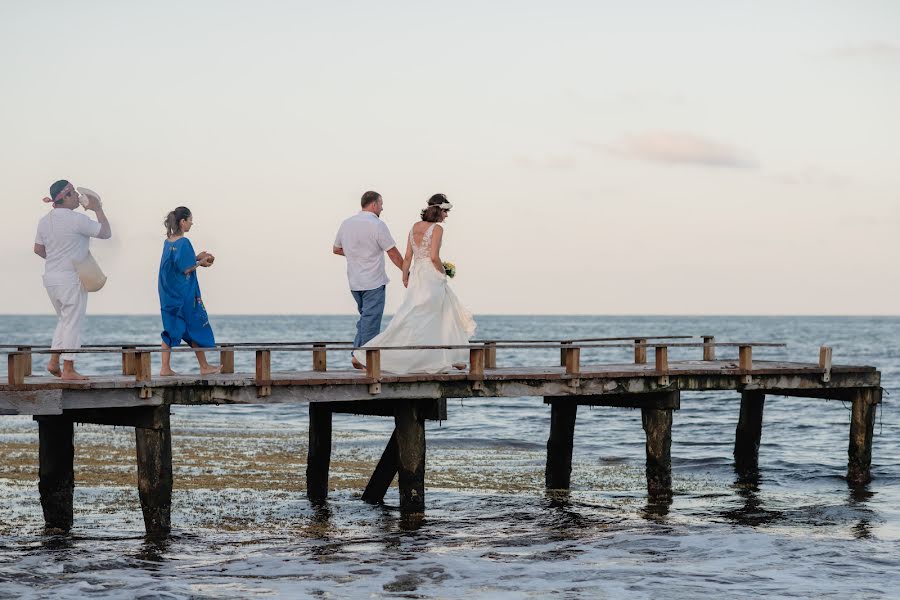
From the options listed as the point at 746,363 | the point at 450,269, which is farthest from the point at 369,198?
the point at 746,363

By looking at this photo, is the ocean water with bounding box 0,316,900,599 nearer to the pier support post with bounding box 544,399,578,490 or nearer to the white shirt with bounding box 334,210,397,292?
the pier support post with bounding box 544,399,578,490

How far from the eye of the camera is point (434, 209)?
51.6 ft

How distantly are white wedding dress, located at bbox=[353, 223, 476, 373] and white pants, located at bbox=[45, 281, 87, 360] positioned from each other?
3816 mm

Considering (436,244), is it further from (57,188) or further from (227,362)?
(57,188)

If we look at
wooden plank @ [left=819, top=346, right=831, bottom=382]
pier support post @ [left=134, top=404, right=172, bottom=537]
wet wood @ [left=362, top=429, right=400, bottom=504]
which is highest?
wooden plank @ [left=819, top=346, right=831, bottom=382]

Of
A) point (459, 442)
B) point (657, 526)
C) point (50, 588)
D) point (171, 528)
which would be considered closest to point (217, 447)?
point (459, 442)

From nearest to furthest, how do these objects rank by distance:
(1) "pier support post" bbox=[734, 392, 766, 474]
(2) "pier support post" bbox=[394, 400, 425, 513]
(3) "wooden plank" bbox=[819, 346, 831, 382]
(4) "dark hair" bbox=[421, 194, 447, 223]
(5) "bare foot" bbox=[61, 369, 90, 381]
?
(5) "bare foot" bbox=[61, 369, 90, 381] → (4) "dark hair" bbox=[421, 194, 447, 223] → (2) "pier support post" bbox=[394, 400, 425, 513] → (3) "wooden plank" bbox=[819, 346, 831, 382] → (1) "pier support post" bbox=[734, 392, 766, 474]

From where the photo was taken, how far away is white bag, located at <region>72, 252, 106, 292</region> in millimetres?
14031

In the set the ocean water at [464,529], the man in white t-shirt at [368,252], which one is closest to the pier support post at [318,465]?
the ocean water at [464,529]

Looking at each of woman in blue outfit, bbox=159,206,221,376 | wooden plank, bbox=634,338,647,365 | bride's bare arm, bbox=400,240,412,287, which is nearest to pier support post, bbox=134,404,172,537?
woman in blue outfit, bbox=159,206,221,376

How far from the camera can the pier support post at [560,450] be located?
21.0 m

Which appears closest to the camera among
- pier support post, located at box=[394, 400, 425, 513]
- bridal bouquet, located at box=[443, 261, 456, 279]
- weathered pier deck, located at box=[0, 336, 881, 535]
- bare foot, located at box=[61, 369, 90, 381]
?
bare foot, located at box=[61, 369, 90, 381]

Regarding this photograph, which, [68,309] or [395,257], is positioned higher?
[395,257]

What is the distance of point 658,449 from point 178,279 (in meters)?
8.55
